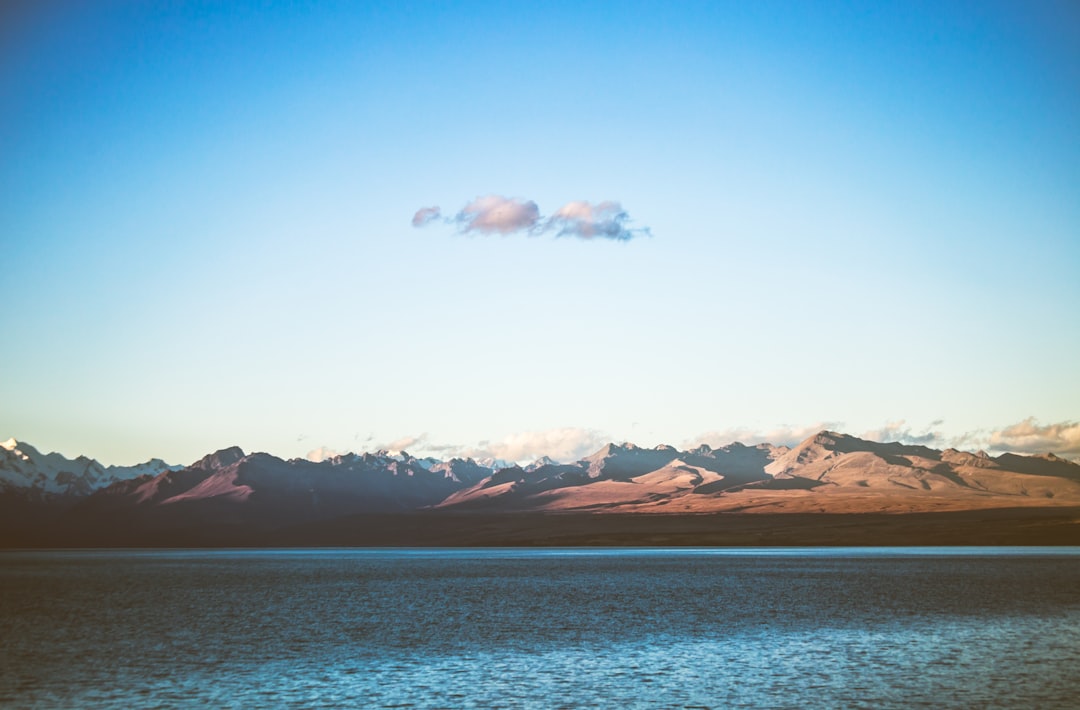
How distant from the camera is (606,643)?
5066 cm

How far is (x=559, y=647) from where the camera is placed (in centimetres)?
4922

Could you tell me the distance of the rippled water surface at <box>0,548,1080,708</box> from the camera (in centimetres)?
3550

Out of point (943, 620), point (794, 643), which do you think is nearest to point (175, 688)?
point (794, 643)

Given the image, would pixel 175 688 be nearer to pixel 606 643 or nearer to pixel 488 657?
pixel 488 657

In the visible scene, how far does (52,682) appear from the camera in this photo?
128 ft

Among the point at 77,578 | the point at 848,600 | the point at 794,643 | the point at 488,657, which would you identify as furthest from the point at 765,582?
the point at 77,578

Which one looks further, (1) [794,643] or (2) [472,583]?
(2) [472,583]

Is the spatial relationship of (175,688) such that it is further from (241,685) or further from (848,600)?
(848,600)

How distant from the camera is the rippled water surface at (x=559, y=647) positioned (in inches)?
1398

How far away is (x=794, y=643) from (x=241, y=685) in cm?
2634

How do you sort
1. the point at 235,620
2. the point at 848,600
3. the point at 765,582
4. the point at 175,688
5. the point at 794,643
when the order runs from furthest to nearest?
the point at 765,582
the point at 848,600
the point at 235,620
the point at 794,643
the point at 175,688

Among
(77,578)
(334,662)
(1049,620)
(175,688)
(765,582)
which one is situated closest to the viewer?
(175,688)

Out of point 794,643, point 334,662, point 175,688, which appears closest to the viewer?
point 175,688

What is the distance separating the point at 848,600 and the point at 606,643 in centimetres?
3400
